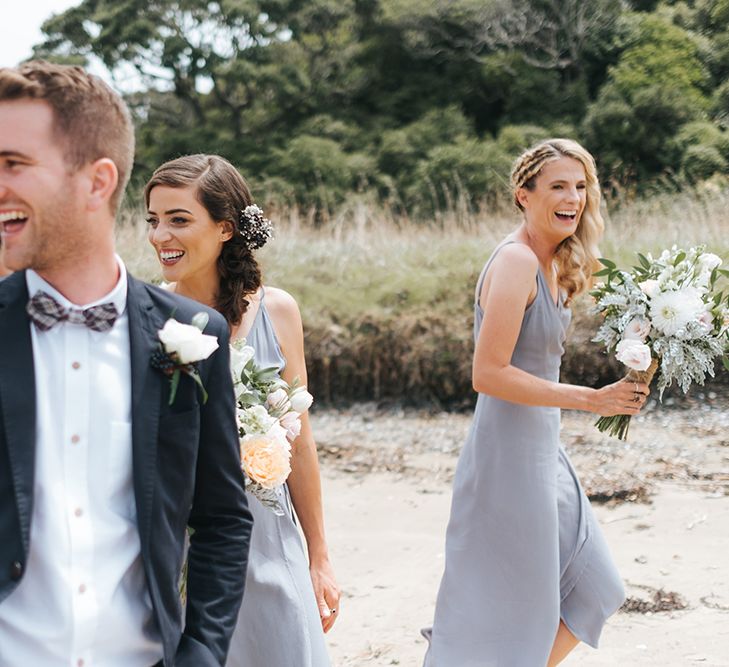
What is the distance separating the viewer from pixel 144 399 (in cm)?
179

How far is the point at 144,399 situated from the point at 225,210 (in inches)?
64.3

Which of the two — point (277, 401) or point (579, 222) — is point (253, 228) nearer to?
point (277, 401)

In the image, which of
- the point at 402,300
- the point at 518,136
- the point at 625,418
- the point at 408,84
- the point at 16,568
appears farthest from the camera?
the point at 408,84

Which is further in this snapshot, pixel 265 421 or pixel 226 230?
pixel 226 230

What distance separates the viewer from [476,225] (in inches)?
599

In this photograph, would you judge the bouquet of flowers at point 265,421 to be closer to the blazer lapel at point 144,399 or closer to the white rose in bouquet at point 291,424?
the white rose in bouquet at point 291,424

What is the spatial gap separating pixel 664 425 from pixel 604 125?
17.7 metres

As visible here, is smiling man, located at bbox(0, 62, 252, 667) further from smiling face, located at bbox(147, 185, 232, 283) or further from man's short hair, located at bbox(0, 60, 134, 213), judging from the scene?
smiling face, located at bbox(147, 185, 232, 283)

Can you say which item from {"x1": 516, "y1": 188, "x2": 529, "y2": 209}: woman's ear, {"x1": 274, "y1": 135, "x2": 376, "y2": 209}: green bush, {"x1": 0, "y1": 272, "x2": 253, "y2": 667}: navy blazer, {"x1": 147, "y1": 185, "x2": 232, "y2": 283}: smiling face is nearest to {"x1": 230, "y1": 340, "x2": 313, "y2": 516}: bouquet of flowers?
{"x1": 147, "y1": 185, "x2": 232, "y2": 283}: smiling face

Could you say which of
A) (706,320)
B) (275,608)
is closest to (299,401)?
(275,608)

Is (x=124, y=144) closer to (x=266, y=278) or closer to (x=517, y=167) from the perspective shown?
(x=517, y=167)

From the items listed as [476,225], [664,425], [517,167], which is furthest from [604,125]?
[517,167]

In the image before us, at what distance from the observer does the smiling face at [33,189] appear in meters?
1.70

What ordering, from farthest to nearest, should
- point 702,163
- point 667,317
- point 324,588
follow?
1. point 702,163
2. point 667,317
3. point 324,588
